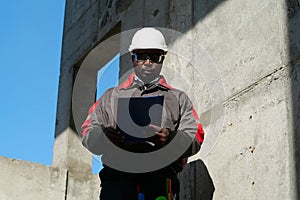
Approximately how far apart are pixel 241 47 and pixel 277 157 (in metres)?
0.90

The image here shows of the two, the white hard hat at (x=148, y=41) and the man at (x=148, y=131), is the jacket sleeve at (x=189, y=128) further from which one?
the white hard hat at (x=148, y=41)

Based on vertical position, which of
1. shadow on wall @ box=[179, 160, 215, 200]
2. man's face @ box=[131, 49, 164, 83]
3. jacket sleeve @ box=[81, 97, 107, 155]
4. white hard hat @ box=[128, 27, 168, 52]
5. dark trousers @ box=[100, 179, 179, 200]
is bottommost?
dark trousers @ box=[100, 179, 179, 200]

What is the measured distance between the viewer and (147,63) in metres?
3.95

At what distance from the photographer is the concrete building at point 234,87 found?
384 cm

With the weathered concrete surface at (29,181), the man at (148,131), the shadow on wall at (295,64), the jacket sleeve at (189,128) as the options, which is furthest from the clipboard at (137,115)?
the weathered concrete surface at (29,181)

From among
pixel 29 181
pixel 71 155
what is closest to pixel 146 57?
pixel 29 181

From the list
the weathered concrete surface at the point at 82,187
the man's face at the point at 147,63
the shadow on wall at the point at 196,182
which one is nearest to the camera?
the man's face at the point at 147,63

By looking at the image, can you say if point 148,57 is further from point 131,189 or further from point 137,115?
point 131,189

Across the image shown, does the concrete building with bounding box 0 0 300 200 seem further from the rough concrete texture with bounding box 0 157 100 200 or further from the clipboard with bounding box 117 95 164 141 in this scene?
the clipboard with bounding box 117 95 164 141

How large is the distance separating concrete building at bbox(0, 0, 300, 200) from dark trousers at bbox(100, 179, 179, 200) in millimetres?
577

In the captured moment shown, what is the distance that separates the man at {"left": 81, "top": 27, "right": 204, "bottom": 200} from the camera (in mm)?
3691

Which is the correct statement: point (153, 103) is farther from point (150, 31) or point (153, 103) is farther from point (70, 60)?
point (70, 60)

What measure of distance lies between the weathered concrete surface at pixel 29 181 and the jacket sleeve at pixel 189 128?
277 centimetres

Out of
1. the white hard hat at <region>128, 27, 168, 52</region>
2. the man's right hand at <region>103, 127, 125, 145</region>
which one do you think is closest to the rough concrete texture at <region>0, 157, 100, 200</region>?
the white hard hat at <region>128, 27, 168, 52</region>
